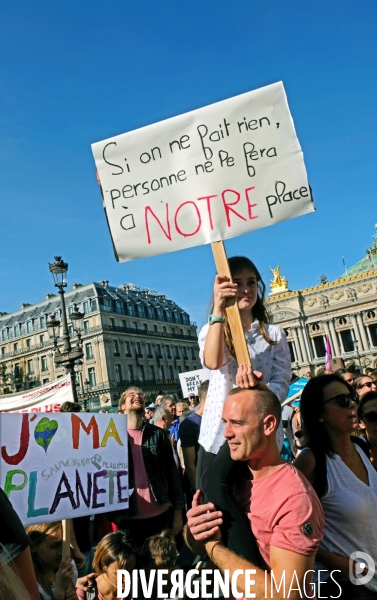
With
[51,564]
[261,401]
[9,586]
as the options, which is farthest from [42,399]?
[9,586]

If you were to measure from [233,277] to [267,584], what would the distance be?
4.67 ft

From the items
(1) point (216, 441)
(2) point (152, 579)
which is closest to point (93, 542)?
(2) point (152, 579)

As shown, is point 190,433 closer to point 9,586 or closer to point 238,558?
point 238,558

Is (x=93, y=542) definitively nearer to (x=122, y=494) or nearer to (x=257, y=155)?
(x=122, y=494)

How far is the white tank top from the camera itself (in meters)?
2.29

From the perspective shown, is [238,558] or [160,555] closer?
[238,558]

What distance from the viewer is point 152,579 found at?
128 inches

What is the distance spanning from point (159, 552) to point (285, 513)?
199 cm

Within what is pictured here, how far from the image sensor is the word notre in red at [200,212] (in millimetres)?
2848

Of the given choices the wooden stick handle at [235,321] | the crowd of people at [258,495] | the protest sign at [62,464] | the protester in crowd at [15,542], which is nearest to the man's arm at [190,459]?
the protest sign at [62,464]

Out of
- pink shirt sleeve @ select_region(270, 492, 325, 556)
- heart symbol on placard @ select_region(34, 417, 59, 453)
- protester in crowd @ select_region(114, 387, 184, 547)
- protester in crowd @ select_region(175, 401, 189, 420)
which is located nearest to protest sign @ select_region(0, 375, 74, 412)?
protester in crowd @ select_region(175, 401, 189, 420)

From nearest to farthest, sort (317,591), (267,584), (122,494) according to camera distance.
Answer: (267,584), (317,591), (122,494)

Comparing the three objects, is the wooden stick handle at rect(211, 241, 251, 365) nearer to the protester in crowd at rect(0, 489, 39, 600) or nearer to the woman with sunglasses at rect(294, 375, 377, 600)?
the woman with sunglasses at rect(294, 375, 377, 600)

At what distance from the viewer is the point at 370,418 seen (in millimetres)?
3277
